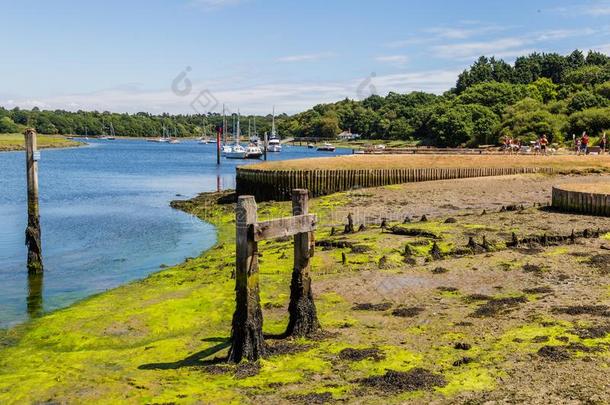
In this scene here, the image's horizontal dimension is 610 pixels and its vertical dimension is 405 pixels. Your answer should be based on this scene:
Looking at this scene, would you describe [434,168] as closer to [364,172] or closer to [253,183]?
[364,172]

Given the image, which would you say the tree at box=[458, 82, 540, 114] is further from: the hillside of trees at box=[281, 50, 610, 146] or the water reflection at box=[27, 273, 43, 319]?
the water reflection at box=[27, 273, 43, 319]

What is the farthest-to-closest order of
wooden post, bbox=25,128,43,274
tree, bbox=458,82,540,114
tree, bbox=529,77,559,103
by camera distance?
tree, bbox=458,82,540,114
tree, bbox=529,77,559,103
wooden post, bbox=25,128,43,274

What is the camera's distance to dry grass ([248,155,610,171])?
44.0 meters

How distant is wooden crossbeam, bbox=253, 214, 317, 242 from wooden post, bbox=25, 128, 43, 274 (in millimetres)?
14057

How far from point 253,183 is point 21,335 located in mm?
26630

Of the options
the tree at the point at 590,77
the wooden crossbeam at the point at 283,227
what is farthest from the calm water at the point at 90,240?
the tree at the point at 590,77

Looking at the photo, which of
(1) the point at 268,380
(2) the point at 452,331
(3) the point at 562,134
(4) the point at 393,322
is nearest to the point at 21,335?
(1) the point at 268,380

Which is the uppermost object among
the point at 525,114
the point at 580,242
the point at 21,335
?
the point at 525,114

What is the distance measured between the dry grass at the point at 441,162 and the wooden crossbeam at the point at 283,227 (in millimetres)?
28992

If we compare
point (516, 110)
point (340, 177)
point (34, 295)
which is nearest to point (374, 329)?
point (34, 295)

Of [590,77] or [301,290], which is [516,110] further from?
[301,290]

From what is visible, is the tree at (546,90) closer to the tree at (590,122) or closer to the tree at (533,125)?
the tree at (533,125)

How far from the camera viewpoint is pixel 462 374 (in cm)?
1088

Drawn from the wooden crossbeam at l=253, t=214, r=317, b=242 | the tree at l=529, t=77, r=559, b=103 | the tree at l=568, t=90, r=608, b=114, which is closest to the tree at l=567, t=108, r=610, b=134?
the tree at l=568, t=90, r=608, b=114
